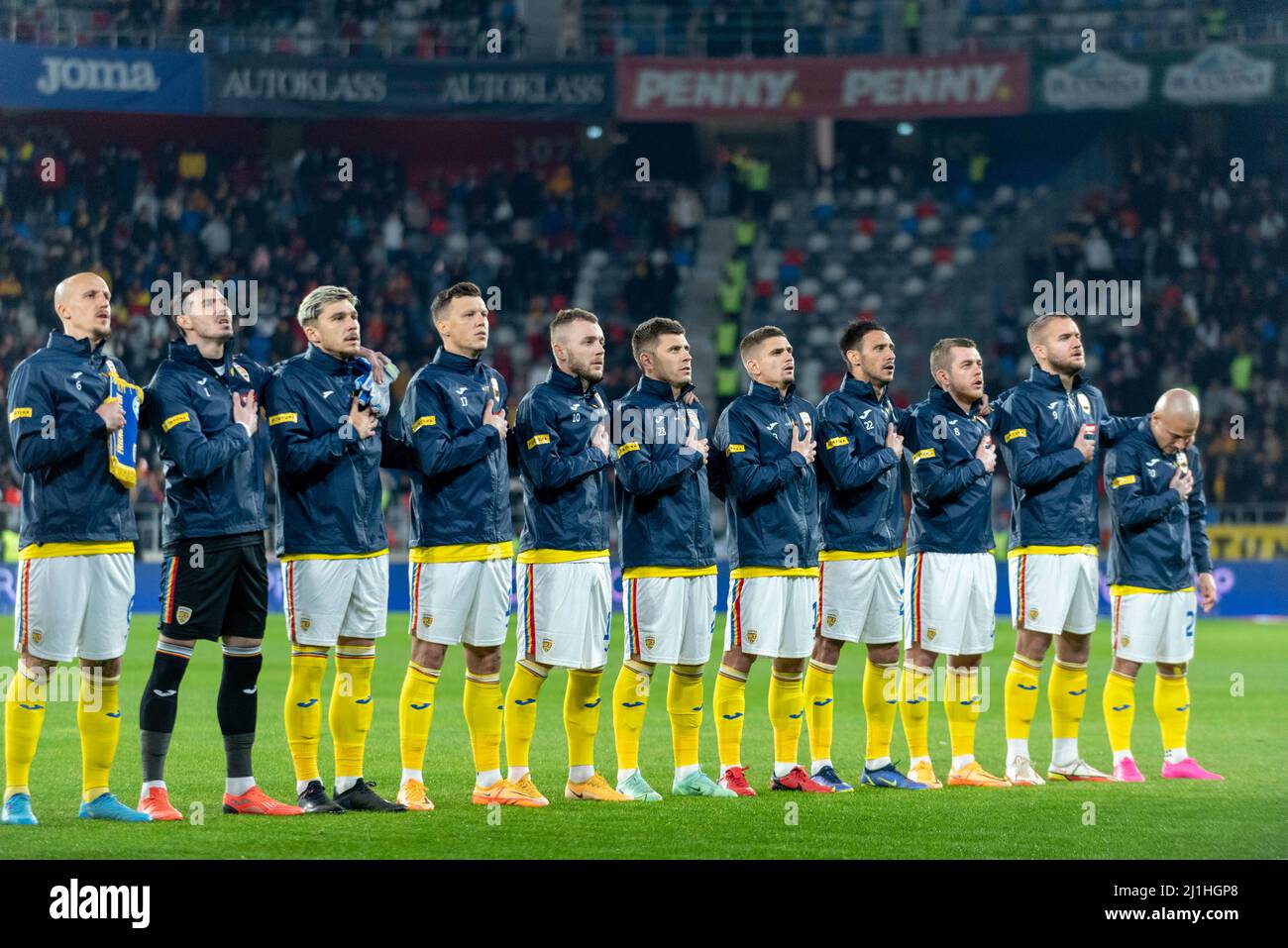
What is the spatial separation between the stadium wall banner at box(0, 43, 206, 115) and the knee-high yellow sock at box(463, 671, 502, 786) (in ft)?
74.0

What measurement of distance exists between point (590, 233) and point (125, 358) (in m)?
8.29

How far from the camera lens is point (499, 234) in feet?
104

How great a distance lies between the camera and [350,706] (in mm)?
8898

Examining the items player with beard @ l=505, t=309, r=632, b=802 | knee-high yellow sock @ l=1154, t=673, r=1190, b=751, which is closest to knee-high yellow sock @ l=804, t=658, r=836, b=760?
player with beard @ l=505, t=309, r=632, b=802

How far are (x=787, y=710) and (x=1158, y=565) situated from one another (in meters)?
2.55

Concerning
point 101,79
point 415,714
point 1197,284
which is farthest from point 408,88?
point 415,714

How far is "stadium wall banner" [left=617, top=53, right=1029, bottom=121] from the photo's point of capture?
101 ft

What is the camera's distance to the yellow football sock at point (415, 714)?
9.05 m

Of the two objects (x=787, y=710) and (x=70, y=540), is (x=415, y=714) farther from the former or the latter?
(x=787, y=710)

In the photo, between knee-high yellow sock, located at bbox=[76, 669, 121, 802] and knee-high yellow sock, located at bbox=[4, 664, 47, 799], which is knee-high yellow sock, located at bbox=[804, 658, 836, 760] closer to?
knee-high yellow sock, located at bbox=[76, 669, 121, 802]

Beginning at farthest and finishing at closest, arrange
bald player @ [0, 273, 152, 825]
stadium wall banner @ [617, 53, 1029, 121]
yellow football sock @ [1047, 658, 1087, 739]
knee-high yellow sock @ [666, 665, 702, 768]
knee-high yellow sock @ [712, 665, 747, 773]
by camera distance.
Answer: stadium wall banner @ [617, 53, 1029, 121] < yellow football sock @ [1047, 658, 1087, 739] < knee-high yellow sock @ [712, 665, 747, 773] < knee-high yellow sock @ [666, 665, 702, 768] < bald player @ [0, 273, 152, 825]
